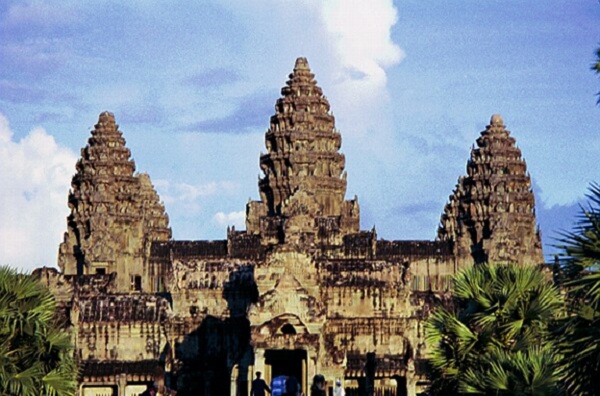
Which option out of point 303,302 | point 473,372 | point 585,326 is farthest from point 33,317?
point 303,302

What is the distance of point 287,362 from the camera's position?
93938 mm

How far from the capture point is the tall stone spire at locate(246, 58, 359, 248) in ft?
518

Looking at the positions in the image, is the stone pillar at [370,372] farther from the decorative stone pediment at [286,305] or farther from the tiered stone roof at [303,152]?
the tiered stone roof at [303,152]

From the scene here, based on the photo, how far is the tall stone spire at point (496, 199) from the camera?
160 metres

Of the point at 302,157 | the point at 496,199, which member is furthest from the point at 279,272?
the point at 496,199

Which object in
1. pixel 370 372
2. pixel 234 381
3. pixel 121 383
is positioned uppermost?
pixel 370 372

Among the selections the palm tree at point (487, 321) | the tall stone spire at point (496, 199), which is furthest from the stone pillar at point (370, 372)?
the tall stone spire at point (496, 199)

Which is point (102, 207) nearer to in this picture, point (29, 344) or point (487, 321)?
point (487, 321)

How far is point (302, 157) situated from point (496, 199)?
21.0 meters

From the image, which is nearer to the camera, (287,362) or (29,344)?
(29,344)

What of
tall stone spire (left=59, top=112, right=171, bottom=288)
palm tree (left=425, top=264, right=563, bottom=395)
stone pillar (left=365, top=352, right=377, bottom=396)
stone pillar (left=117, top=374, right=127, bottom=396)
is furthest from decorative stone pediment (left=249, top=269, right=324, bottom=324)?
tall stone spire (left=59, top=112, right=171, bottom=288)

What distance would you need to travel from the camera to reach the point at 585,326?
41.6 meters

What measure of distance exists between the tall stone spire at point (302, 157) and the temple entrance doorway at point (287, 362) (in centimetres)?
5897

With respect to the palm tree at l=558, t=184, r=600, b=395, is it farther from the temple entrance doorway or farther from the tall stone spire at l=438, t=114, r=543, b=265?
the tall stone spire at l=438, t=114, r=543, b=265
